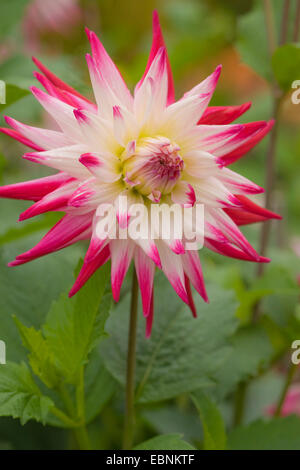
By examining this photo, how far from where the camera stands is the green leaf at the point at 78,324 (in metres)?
0.42

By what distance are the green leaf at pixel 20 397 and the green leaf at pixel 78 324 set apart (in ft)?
0.09

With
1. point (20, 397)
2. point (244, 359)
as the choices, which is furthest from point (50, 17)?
point (20, 397)

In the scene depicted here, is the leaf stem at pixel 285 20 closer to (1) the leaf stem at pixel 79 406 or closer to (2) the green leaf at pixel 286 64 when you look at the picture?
(2) the green leaf at pixel 286 64

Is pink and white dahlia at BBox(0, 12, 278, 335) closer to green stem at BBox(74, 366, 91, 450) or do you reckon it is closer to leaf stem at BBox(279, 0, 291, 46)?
green stem at BBox(74, 366, 91, 450)

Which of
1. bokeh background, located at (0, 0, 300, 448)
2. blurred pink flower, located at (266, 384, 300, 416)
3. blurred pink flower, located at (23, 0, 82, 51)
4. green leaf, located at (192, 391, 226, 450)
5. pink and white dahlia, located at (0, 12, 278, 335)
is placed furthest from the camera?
blurred pink flower, located at (23, 0, 82, 51)

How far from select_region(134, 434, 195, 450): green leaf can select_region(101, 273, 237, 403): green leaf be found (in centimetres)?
6

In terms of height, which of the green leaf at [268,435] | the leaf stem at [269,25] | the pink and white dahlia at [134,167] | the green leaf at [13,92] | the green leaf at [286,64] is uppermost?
the leaf stem at [269,25]

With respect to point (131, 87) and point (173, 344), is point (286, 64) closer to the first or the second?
point (173, 344)

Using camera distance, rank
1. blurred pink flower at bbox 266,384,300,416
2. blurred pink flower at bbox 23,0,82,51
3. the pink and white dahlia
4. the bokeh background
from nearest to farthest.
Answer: the pink and white dahlia < the bokeh background < blurred pink flower at bbox 266,384,300,416 < blurred pink flower at bbox 23,0,82,51

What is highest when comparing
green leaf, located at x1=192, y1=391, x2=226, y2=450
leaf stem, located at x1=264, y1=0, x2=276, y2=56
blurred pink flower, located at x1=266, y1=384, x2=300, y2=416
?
leaf stem, located at x1=264, y1=0, x2=276, y2=56

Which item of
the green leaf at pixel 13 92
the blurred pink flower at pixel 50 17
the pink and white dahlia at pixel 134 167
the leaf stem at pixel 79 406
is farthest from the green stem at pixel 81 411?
the blurred pink flower at pixel 50 17

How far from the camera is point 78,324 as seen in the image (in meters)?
0.43

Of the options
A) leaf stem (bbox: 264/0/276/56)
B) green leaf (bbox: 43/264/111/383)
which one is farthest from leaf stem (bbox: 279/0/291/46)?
green leaf (bbox: 43/264/111/383)

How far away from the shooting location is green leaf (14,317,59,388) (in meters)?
0.42
